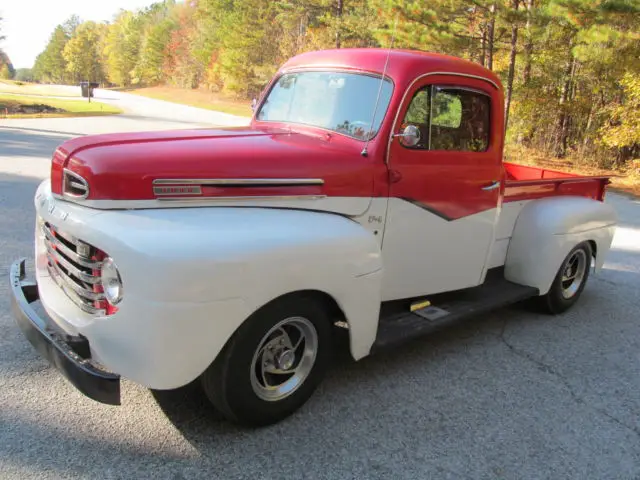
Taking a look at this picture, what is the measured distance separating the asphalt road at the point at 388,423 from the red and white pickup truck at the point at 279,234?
0.26m

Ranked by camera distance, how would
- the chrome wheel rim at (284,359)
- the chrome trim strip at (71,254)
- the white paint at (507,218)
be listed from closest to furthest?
the chrome trim strip at (71,254)
the chrome wheel rim at (284,359)
the white paint at (507,218)

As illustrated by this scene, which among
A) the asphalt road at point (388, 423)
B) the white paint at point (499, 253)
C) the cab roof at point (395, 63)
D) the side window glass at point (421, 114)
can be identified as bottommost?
the asphalt road at point (388, 423)

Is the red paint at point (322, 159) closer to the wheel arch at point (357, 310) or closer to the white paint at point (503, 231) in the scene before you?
the white paint at point (503, 231)

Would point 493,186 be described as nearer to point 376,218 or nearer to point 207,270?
point 376,218

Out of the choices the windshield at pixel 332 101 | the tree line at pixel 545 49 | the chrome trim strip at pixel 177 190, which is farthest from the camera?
the tree line at pixel 545 49

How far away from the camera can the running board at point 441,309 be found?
3.34 metres

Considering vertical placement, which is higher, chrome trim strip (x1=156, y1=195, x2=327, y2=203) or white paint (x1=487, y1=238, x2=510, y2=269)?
chrome trim strip (x1=156, y1=195, x2=327, y2=203)

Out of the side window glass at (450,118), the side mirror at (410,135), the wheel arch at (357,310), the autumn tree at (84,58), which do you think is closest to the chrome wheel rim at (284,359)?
the wheel arch at (357,310)

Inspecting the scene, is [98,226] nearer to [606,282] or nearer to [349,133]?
[349,133]

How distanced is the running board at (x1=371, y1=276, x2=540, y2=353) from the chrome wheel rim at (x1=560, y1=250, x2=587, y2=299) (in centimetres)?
68

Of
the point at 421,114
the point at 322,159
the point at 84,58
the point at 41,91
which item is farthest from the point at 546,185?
the point at 84,58

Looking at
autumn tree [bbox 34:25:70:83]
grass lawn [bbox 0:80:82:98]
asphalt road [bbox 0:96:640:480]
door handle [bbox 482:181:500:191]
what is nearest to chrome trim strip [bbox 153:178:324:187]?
asphalt road [bbox 0:96:640:480]

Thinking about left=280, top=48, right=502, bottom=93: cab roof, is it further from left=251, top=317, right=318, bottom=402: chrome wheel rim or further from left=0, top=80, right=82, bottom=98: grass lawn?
left=0, top=80, right=82, bottom=98: grass lawn

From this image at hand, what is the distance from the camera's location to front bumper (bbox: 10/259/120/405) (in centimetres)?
231
